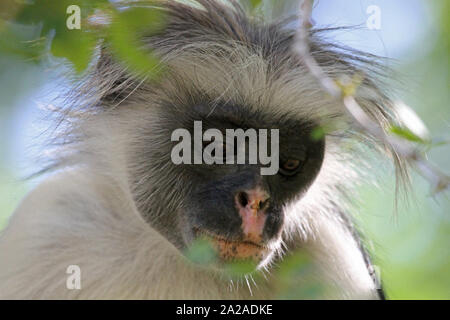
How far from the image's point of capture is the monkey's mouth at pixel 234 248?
376 cm

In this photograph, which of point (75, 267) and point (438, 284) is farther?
point (438, 284)

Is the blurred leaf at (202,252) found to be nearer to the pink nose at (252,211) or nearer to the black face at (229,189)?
the black face at (229,189)

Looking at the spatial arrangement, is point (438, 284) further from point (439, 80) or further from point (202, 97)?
point (202, 97)

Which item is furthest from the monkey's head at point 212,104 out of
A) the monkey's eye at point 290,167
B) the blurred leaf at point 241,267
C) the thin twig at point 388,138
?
the thin twig at point 388,138

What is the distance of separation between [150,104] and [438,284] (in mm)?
2787

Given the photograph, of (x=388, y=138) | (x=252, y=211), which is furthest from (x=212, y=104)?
(x=388, y=138)

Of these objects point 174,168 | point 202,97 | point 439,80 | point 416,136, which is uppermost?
point 439,80

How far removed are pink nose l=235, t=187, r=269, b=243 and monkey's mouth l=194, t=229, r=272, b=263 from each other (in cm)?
4

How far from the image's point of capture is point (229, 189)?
3801 mm

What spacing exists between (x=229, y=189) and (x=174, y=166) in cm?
57

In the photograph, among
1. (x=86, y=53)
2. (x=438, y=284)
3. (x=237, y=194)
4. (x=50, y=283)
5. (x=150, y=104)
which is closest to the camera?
(x=86, y=53)

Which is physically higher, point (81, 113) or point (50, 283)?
point (81, 113)

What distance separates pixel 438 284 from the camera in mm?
5727

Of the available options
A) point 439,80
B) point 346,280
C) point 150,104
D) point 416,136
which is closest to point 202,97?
point 150,104
